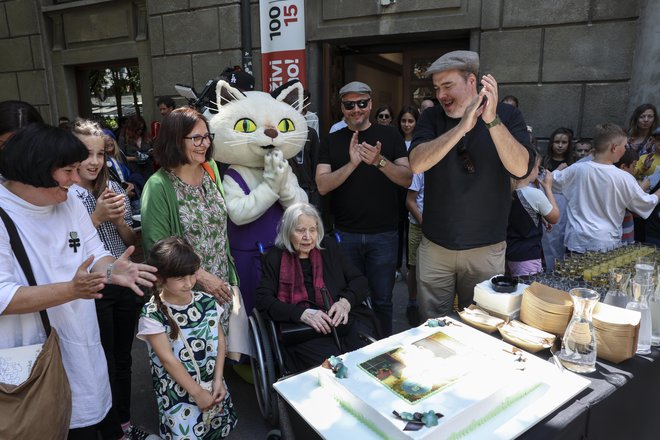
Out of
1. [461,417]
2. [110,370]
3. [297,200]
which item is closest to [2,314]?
[110,370]

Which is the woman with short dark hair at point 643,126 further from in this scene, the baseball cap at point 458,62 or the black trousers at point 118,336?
the black trousers at point 118,336

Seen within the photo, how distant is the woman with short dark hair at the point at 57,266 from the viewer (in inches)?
59.8

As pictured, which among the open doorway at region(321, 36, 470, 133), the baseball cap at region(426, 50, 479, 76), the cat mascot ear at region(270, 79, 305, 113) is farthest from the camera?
the open doorway at region(321, 36, 470, 133)

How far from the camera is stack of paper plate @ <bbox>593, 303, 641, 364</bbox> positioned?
5.41 feet

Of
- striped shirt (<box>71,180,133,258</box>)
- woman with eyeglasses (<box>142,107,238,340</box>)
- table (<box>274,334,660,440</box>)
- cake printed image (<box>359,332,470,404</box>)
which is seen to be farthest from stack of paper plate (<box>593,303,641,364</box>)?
striped shirt (<box>71,180,133,258</box>)

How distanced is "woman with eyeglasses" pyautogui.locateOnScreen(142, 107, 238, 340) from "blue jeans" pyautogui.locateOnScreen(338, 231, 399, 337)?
1030 millimetres

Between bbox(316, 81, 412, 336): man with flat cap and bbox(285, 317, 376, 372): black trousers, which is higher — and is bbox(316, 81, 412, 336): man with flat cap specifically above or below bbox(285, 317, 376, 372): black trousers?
above

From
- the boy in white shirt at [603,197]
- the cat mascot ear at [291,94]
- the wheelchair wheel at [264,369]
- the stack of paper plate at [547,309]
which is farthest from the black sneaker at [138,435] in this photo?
the boy in white shirt at [603,197]

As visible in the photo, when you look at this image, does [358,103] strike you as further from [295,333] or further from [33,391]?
[33,391]

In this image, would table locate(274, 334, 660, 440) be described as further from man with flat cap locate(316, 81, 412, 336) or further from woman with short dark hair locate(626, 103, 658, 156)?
woman with short dark hair locate(626, 103, 658, 156)

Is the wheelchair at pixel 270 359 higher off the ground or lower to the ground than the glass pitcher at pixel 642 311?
lower

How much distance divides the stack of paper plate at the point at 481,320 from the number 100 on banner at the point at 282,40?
168 inches

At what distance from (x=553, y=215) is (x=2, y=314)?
9.83 feet

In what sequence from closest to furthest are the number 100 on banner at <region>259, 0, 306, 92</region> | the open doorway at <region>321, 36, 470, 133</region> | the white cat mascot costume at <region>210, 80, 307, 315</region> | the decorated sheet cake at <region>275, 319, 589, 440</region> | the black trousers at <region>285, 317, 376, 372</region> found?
the decorated sheet cake at <region>275, 319, 589, 440</region> < the black trousers at <region>285, 317, 376, 372</region> < the white cat mascot costume at <region>210, 80, 307, 315</region> < the number 100 on banner at <region>259, 0, 306, 92</region> < the open doorway at <region>321, 36, 470, 133</region>
